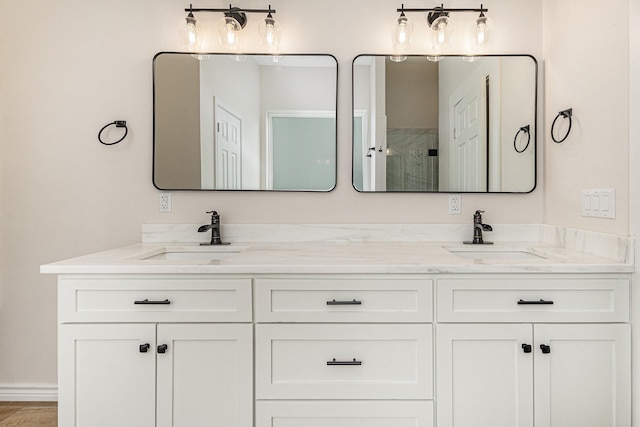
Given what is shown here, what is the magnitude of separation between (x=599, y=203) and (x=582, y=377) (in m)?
0.72

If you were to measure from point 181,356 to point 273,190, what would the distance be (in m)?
0.99

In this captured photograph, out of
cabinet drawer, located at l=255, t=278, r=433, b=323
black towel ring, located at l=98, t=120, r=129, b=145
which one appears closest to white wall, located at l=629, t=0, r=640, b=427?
cabinet drawer, located at l=255, t=278, r=433, b=323

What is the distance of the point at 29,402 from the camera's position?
215cm

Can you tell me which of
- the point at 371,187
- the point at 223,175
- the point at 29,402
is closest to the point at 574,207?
the point at 371,187

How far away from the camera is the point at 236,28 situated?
6.89 feet

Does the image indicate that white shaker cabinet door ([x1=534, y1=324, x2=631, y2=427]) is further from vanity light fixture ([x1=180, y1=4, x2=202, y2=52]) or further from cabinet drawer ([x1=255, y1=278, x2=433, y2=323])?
vanity light fixture ([x1=180, y1=4, x2=202, y2=52])

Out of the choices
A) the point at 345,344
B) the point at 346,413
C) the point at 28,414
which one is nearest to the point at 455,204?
the point at 345,344

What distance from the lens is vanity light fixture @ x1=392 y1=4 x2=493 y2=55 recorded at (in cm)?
207

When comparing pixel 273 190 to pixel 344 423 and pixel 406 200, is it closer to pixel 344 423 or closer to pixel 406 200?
pixel 406 200

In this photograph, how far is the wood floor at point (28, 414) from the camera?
197cm

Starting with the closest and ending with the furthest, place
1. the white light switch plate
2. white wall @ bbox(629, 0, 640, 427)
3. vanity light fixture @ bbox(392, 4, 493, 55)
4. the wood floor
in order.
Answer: white wall @ bbox(629, 0, 640, 427) → the white light switch plate → the wood floor → vanity light fixture @ bbox(392, 4, 493, 55)

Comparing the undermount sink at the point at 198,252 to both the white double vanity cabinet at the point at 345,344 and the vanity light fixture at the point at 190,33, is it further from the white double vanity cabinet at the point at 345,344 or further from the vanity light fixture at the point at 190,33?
the vanity light fixture at the point at 190,33

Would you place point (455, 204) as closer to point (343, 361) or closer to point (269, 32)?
point (343, 361)

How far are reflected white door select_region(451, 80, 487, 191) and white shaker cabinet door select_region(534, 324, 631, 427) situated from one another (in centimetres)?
90
